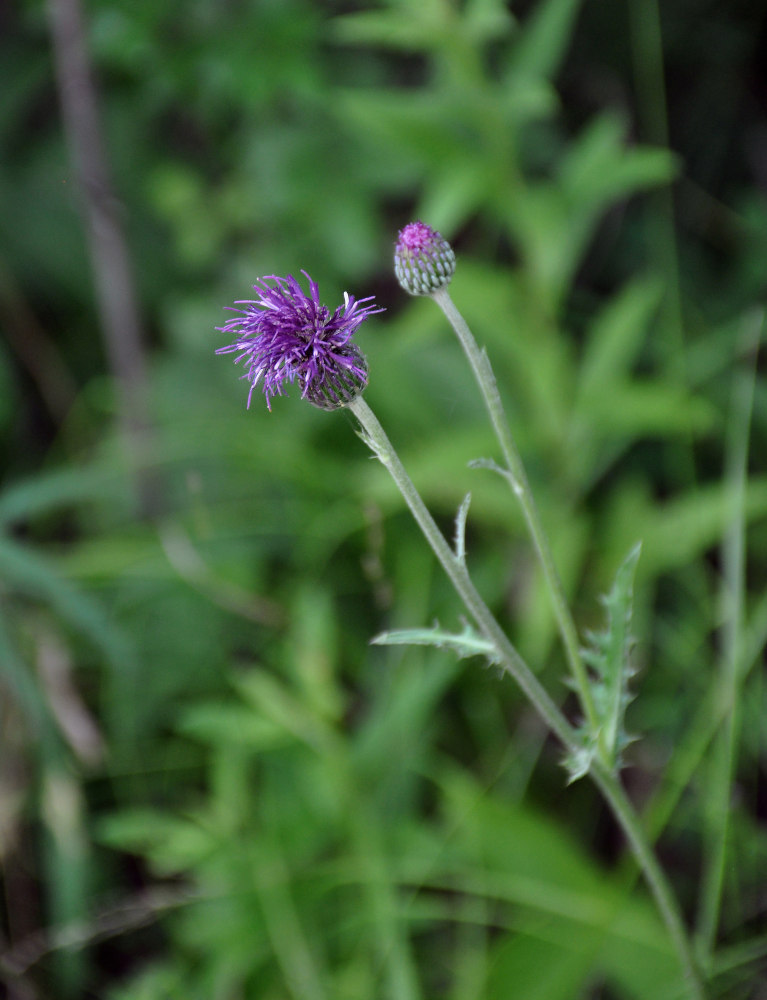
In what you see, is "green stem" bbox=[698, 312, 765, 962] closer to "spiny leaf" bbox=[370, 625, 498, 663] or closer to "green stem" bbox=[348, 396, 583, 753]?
"green stem" bbox=[348, 396, 583, 753]

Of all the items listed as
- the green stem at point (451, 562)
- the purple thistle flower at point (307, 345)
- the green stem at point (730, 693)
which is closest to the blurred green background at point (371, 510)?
the green stem at point (730, 693)

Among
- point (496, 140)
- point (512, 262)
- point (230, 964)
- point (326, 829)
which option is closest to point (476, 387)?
point (496, 140)

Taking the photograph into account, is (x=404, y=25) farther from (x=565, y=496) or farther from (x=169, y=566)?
(x=169, y=566)

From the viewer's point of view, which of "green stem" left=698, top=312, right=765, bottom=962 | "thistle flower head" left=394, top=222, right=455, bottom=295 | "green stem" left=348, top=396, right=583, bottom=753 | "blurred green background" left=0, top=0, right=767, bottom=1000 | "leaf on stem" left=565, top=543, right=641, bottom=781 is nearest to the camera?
"green stem" left=348, top=396, right=583, bottom=753

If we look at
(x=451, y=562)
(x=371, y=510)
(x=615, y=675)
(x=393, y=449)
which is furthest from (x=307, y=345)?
(x=371, y=510)

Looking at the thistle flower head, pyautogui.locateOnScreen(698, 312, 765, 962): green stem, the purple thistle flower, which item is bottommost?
pyautogui.locateOnScreen(698, 312, 765, 962): green stem

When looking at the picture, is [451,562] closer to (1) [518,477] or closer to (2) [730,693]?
(1) [518,477]

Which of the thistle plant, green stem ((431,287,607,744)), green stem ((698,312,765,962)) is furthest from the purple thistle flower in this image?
green stem ((698,312,765,962))

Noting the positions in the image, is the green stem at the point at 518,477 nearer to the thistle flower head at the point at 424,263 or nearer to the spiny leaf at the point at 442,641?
the thistle flower head at the point at 424,263
